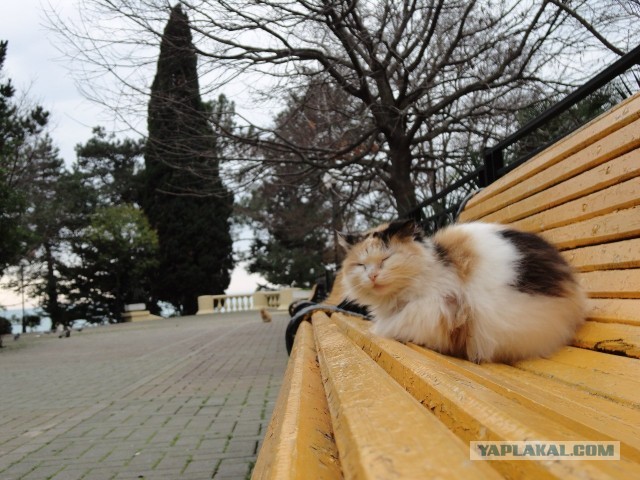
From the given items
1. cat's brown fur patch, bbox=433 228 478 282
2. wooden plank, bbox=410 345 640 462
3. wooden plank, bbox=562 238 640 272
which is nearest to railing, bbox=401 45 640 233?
wooden plank, bbox=562 238 640 272

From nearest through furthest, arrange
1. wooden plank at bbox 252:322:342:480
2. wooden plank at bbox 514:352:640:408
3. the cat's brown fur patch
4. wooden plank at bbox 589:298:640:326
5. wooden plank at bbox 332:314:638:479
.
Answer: wooden plank at bbox 332:314:638:479
wooden plank at bbox 252:322:342:480
wooden plank at bbox 514:352:640:408
wooden plank at bbox 589:298:640:326
the cat's brown fur patch

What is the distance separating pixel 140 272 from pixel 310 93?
2404 cm

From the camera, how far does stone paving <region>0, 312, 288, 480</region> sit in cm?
298

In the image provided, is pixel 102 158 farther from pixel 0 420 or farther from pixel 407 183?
pixel 0 420

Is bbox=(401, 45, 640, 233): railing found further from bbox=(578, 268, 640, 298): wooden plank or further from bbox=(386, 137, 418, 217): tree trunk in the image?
bbox=(386, 137, 418, 217): tree trunk

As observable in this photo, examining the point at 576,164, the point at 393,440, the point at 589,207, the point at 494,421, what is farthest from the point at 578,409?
the point at 576,164

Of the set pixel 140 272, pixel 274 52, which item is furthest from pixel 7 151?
pixel 140 272

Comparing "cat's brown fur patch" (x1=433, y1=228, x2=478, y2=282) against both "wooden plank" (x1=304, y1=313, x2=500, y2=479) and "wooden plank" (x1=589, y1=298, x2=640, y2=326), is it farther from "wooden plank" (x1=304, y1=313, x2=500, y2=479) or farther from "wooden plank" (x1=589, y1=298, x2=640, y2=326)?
"wooden plank" (x1=304, y1=313, x2=500, y2=479)

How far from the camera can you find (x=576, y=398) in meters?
1.25

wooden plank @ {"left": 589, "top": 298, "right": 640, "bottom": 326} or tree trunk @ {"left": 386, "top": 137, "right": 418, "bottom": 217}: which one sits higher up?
tree trunk @ {"left": 386, "top": 137, "right": 418, "bottom": 217}

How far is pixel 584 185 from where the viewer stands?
90.3 inches

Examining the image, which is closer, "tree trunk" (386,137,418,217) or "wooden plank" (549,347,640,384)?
"wooden plank" (549,347,640,384)

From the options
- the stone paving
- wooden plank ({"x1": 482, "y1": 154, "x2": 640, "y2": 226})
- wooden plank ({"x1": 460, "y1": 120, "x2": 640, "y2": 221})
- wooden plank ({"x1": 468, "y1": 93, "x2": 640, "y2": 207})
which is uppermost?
wooden plank ({"x1": 468, "y1": 93, "x2": 640, "y2": 207})

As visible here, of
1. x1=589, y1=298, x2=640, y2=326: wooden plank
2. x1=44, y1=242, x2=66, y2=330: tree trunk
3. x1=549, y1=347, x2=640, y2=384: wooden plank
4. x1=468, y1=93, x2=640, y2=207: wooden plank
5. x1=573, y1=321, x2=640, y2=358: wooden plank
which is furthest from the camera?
x1=44, y1=242, x2=66, y2=330: tree trunk
